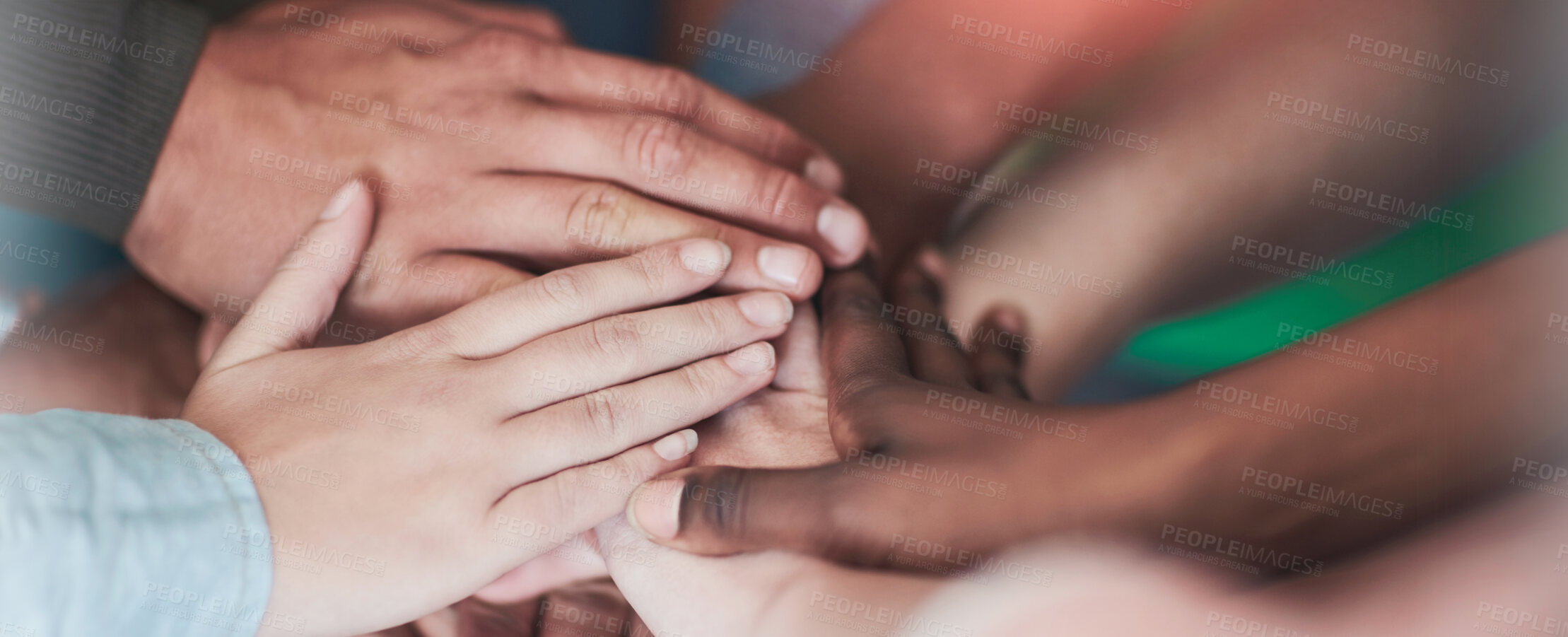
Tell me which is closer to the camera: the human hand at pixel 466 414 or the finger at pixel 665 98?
the human hand at pixel 466 414

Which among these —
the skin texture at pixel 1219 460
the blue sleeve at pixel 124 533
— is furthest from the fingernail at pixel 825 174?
the blue sleeve at pixel 124 533

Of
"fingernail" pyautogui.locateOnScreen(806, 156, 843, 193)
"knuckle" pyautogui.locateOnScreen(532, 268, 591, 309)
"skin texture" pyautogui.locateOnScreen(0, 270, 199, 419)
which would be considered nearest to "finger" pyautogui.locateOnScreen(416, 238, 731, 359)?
"knuckle" pyautogui.locateOnScreen(532, 268, 591, 309)

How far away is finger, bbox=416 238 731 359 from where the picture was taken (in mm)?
494

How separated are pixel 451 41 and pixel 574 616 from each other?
47 centimetres

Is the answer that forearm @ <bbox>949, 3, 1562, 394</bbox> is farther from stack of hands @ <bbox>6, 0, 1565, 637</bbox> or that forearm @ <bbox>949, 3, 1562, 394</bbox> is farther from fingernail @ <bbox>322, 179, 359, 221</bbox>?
fingernail @ <bbox>322, 179, 359, 221</bbox>

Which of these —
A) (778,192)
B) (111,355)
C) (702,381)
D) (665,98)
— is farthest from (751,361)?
(111,355)

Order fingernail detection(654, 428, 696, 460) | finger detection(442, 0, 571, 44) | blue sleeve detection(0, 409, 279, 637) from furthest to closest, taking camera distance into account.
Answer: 1. finger detection(442, 0, 571, 44)
2. fingernail detection(654, 428, 696, 460)
3. blue sleeve detection(0, 409, 279, 637)

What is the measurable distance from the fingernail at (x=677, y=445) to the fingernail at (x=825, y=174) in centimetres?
22

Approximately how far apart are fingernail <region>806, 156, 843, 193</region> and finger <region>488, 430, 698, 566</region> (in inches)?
8.9

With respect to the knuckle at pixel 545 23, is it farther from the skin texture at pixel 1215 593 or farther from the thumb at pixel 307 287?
the skin texture at pixel 1215 593

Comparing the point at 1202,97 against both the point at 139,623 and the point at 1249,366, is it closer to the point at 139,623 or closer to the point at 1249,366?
the point at 1249,366

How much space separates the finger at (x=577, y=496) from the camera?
448mm

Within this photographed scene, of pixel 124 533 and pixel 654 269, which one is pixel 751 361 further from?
pixel 124 533

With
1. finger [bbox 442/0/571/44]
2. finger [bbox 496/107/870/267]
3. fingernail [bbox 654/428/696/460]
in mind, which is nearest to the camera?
fingernail [bbox 654/428/696/460]
